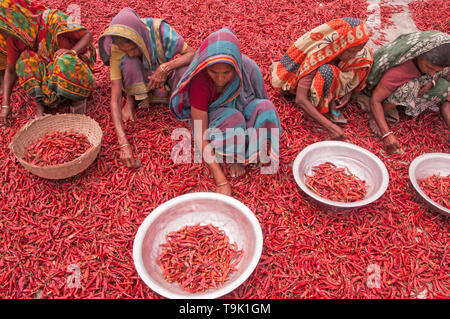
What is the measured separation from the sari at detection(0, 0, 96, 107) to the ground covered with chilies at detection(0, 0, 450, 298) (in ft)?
1.09

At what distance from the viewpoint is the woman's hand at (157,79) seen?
2920 mm

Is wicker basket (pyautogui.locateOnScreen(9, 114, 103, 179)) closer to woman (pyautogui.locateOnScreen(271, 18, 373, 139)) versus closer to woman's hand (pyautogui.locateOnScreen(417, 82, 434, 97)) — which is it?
woman (pyautogui.locateOnScreen(271, 18, 373, 139))

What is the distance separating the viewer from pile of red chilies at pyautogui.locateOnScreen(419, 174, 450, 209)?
266 centimetres

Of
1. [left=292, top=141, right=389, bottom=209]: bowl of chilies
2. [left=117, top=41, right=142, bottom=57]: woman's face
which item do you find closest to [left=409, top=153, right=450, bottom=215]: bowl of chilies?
[left=292, top=141, right=389, bottom=209]: bowl of chilies

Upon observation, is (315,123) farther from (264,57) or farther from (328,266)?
(328,266)

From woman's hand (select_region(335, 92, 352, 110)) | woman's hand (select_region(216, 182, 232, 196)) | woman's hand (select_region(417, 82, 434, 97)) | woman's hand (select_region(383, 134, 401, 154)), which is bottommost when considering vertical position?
woman's hand (select_region(383, 134, 401, 154))

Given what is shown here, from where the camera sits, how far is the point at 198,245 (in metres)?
2.31

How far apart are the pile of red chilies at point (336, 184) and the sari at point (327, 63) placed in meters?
0.78

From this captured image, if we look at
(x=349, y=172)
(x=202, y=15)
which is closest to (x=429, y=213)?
(x=349, y=172)

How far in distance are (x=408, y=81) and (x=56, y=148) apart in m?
3.44

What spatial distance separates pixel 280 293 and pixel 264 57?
117 inches

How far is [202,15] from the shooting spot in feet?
15.3

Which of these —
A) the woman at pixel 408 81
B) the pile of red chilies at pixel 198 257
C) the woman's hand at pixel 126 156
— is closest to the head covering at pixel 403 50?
the woman at pixel 408 81

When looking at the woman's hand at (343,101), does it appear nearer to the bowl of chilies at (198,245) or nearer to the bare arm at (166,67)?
the bare arm at (166,67)
